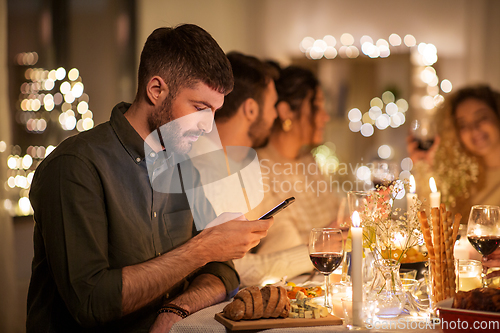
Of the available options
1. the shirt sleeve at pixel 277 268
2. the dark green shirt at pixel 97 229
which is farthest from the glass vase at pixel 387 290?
the shirt sleeve at pixel 277 268

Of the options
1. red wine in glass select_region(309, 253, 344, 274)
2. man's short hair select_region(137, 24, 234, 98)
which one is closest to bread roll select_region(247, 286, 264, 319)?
red wine in glass select_region(309, 253, 344, 274)

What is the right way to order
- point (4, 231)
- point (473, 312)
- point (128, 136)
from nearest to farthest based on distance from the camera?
1. point (473, 312)
2. point (128, 136)
3. point (4, 231)

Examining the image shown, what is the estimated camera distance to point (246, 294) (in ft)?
3.29

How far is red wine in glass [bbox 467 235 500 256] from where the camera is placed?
1.15 metres

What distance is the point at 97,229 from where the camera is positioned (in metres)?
1.12

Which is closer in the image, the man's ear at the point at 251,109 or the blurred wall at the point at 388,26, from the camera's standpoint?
the man's ear at the point at 251,109

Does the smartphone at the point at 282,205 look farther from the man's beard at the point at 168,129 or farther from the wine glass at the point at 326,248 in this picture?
the man's beard at the point at 168,129

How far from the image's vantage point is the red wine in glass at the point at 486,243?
45.2 inches

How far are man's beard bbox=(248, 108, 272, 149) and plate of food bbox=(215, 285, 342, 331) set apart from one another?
1.72m

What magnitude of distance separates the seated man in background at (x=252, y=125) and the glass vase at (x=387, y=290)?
640mm

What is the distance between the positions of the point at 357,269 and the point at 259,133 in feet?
6.45

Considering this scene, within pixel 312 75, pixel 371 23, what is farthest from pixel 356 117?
pixel 371 23

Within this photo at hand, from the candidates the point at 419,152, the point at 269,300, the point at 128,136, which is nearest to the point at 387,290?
the point at 269,300

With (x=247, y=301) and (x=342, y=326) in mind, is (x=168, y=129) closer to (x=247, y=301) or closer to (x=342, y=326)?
(x=247, y=301)
